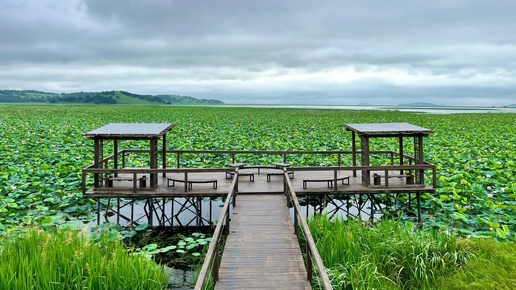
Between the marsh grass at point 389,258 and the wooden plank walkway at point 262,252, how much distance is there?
0.81m

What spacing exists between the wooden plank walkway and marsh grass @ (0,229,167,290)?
135 centimetres

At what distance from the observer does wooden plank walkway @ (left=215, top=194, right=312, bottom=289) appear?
17.6 feet

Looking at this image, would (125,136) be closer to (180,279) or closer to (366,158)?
(180,279)

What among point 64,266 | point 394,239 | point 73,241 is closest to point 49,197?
point 73,241

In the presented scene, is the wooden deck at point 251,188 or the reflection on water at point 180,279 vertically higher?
the wooden deck at point 251,188

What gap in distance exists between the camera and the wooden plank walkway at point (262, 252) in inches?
211

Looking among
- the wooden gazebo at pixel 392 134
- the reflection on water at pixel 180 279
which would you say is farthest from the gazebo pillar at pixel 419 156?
the reflection on water at pixel 180 279

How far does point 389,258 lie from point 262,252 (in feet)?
8.33

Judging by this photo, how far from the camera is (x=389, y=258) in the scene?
6590 millimetres

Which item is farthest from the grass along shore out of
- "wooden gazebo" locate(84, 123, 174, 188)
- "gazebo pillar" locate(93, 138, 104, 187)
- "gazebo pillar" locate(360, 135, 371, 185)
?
"gazebo pillar" locate(93, 138, 104, 187)

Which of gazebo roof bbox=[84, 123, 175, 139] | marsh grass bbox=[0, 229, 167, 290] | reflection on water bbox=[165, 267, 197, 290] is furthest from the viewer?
gazebo roof bbox=[84, 123, 175, 139]

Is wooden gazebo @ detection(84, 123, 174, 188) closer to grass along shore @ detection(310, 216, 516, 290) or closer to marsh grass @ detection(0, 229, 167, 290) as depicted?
marsh grass @ detection(0, 229, 167, 290)

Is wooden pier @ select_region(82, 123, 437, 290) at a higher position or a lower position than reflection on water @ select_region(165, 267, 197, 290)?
higher

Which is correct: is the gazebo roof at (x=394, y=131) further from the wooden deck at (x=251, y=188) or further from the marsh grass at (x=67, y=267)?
the marsh grass at (x=67, y=267)
